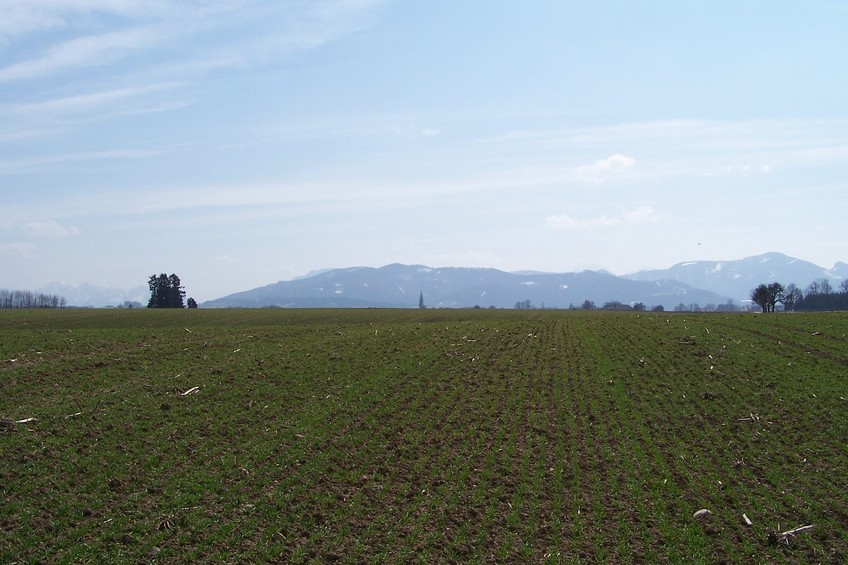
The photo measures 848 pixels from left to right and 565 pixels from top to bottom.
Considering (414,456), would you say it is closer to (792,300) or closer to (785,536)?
(785,536)

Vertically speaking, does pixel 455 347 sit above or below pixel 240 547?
above

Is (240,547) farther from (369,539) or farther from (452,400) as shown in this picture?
(452,400)

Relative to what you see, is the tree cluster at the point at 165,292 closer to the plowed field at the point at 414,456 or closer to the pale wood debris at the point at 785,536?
the plowed field at the point at 414,456

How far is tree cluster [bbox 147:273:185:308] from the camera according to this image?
134m

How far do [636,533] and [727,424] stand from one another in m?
12.1

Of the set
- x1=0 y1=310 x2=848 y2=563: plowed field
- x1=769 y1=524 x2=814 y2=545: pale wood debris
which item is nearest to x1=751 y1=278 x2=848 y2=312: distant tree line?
x1=0 y1=310 x2=848 y2=563: plowed field

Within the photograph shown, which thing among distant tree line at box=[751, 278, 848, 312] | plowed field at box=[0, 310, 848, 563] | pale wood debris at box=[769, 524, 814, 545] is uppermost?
distant tree line at box=[751, 278, 848, 312]

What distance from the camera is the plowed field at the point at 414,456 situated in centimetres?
1592

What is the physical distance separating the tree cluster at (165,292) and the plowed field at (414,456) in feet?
324

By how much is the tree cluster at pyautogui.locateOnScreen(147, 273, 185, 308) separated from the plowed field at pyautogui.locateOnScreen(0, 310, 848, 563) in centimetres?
9861

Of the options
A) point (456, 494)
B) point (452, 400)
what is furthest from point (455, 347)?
point (456, 494)

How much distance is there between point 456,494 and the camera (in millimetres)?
19062

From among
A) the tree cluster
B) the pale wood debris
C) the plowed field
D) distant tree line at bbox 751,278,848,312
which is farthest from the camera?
the tree cluster

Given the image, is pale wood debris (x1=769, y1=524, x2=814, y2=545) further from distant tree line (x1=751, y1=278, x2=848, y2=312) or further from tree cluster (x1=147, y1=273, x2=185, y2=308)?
tree cluster (x1=147, y1=273, x2=185, y2=308)
